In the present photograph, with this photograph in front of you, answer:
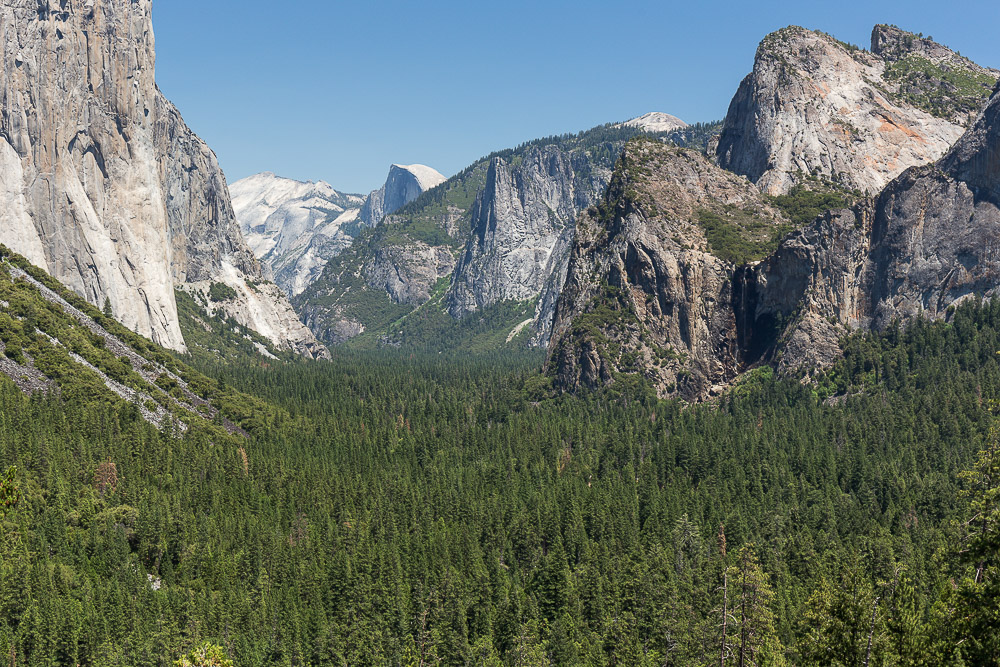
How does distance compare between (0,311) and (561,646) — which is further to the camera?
(0,311)

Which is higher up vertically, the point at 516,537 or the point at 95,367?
the point at 95,367

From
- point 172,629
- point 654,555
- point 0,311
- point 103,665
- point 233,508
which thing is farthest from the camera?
point 0,311

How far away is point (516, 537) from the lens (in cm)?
12206

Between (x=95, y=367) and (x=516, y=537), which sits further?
(x=95, y=367)

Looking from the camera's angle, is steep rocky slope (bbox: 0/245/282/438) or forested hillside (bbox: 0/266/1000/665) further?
steep rocky slope (bbox: 0/245/282/438)

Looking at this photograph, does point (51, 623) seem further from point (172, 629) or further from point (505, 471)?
point (505, 471)

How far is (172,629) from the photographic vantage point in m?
89.9

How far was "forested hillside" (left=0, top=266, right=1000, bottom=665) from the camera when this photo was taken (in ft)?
253

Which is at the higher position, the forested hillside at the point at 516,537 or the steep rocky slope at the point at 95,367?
the steep rocky slope at the point at 95,367

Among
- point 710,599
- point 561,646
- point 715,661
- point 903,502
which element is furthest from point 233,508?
point 903,502

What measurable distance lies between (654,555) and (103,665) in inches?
2395

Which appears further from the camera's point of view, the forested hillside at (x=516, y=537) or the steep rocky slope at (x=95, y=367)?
the steep rocky slope at (x=95, y=367)

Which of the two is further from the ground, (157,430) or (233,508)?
(157,430)

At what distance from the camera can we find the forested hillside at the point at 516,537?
253 feet
